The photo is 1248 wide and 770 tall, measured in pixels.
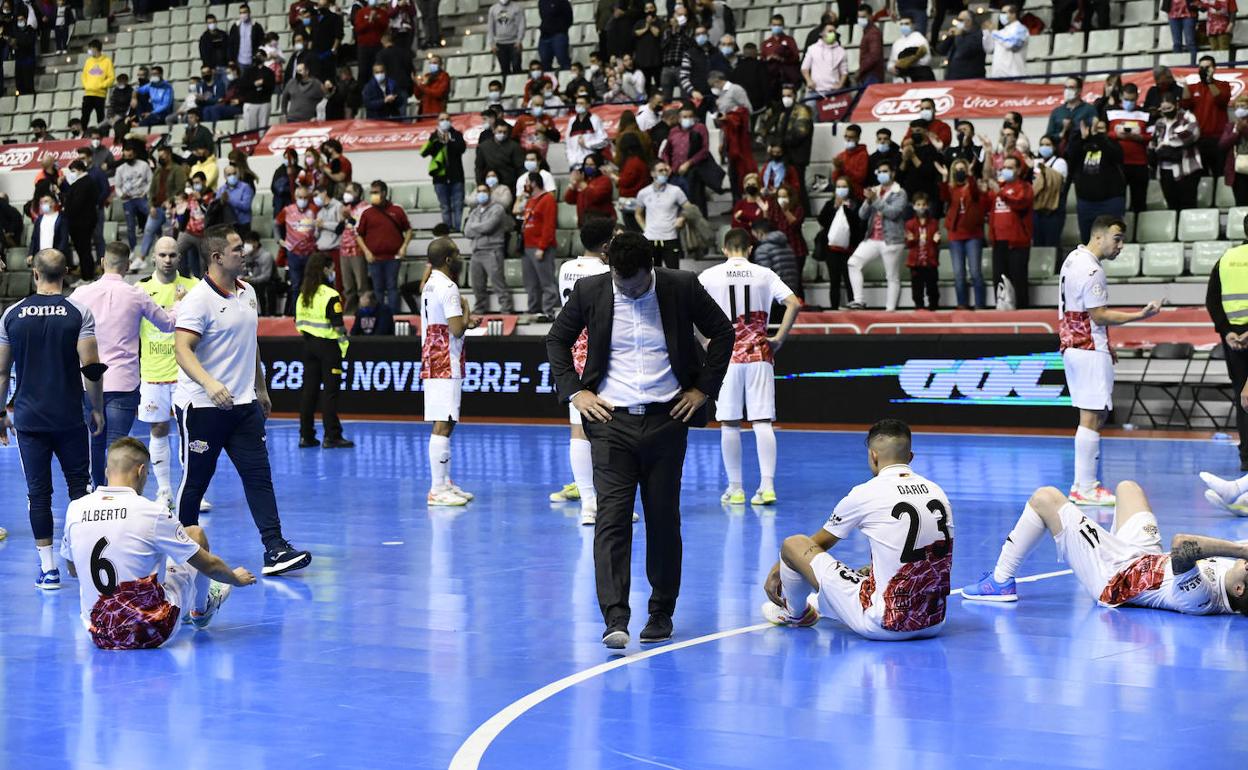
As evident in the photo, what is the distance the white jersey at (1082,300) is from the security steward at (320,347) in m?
8.26

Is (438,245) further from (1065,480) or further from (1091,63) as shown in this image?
(1091,63)

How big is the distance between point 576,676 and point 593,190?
15.7 meters

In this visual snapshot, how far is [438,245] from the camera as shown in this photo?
12.2 meters

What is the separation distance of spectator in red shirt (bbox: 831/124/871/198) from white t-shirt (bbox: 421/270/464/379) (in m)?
9.82

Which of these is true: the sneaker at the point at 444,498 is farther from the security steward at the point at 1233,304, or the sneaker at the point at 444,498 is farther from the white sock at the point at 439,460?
the security steward at the point at 1233,304

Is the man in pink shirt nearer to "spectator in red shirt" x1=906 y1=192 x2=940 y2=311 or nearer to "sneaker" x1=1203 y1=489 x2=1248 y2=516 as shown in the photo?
"sneaker" x1=1203 y1=489 x2=1248 y2=516

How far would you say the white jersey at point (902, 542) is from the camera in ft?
23.7

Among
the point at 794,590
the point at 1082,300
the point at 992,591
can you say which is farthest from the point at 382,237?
the point at 794,590

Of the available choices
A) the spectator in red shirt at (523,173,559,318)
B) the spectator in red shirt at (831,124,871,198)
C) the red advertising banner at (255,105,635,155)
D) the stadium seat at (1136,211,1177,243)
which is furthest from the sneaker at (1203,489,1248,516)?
the red advertising banner at (255,105,635,155)

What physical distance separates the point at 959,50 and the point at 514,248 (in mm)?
7413

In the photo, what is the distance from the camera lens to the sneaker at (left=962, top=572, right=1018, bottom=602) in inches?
335

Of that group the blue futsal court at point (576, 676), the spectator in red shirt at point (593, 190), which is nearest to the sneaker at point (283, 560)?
the blue futsal court at point (576, 676)

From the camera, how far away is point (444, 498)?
507 inches

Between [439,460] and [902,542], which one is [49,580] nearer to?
[439,460]
